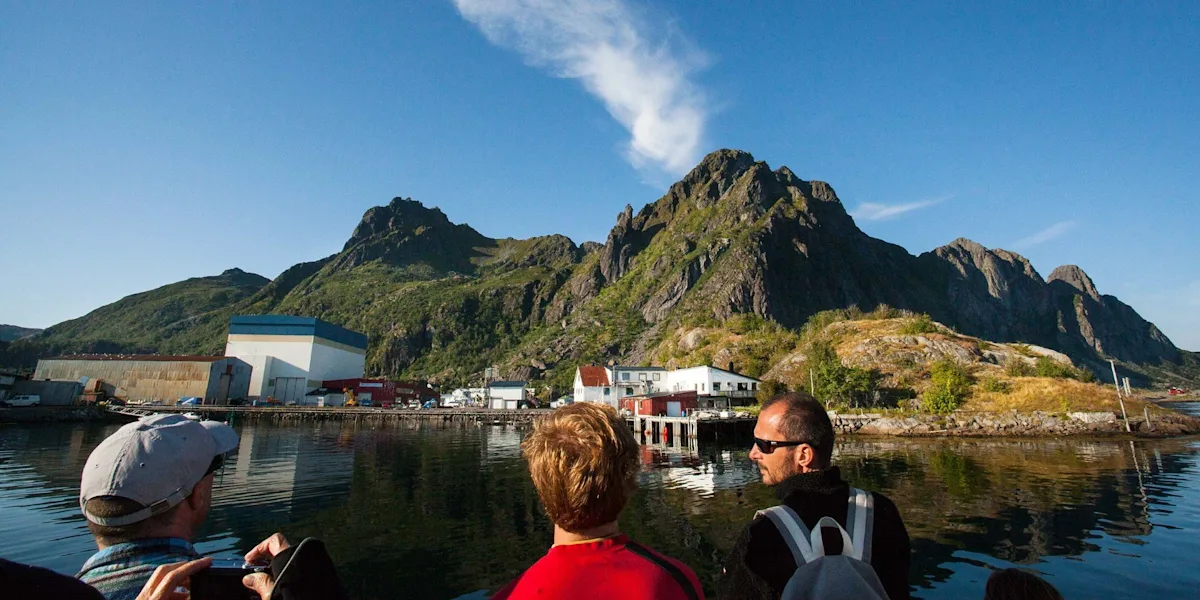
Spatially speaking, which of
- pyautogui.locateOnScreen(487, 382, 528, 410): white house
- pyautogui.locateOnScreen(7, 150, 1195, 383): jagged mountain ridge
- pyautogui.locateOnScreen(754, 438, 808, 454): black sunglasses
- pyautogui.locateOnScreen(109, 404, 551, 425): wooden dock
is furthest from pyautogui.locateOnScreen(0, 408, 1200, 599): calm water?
pyautogui.locateOnScreen(7, 150, 1195, 383): jagged mountain ridge

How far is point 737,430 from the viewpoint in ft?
158

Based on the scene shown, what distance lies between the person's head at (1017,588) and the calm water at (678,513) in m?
10.2

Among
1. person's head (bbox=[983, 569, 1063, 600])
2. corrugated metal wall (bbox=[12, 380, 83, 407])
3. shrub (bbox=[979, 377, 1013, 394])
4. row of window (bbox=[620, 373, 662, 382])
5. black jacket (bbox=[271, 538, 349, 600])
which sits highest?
row of window (bbox=[620, 373, 662, 382])

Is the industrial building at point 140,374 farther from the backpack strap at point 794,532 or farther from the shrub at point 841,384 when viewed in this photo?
the backpack strap at point 794,532

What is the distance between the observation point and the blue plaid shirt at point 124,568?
2.38 metres

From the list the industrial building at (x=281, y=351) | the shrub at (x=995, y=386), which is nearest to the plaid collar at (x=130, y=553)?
the shrub at (x=995, y=386)

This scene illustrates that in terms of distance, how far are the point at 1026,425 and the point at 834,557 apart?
5734cm

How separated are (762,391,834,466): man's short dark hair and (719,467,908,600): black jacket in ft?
0.61

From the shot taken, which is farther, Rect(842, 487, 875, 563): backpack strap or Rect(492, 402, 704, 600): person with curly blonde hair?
Rect(842, 487, 875, 563): backpack strap

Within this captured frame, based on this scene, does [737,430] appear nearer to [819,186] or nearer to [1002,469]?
[1002,469]

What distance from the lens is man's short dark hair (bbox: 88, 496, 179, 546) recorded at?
7.88ft

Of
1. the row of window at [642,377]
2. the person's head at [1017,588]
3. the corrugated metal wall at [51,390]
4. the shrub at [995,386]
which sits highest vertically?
the row of window at [642,377]

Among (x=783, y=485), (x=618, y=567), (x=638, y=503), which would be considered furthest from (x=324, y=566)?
(x=638, y=503)

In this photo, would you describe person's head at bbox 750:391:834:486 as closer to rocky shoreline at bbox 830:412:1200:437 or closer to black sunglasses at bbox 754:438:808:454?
black sunglasses at bbox 754:438:808:454
